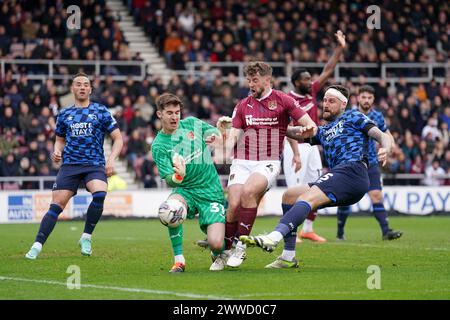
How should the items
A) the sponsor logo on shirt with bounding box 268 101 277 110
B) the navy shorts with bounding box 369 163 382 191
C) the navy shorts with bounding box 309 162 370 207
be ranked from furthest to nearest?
the navy shorts with bounding box 369 163 382 191 → the sponsor logo on shirt with bounding box 268 101 277 110 → the navy shorts with bounding box 309 162 370 207

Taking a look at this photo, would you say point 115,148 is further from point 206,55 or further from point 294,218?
point 206,55

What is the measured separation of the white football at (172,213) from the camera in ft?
35.9

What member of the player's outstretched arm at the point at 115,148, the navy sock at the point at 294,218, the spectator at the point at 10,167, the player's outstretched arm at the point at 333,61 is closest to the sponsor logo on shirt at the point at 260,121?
the navy sock at the point at 294,218

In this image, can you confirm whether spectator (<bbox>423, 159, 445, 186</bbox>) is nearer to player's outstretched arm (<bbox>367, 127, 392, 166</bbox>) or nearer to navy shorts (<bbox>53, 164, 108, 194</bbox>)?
navy shorts (<bbox>53, 164, 108, 194</bbox>)

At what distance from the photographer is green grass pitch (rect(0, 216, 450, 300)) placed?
30.1 ft

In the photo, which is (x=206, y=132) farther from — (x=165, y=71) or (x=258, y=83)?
(x=165, y=71)

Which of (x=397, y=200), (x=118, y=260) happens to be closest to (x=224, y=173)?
(x=397, y=200)

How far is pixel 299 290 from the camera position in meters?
9.36

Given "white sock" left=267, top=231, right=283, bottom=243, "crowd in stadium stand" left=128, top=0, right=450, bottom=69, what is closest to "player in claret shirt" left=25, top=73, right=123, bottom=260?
"white sock" left=267, top=231, right=283, bottom=243

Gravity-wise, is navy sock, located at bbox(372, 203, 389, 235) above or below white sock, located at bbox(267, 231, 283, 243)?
below

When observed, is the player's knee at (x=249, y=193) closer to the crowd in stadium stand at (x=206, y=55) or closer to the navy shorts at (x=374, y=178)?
the navy shorts at (x=374, y=178)

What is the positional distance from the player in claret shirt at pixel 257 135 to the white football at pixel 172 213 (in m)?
0.87

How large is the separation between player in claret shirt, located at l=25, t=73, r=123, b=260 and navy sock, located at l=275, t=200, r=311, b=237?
3.55m

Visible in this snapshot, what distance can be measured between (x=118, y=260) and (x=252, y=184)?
2.32 metres
